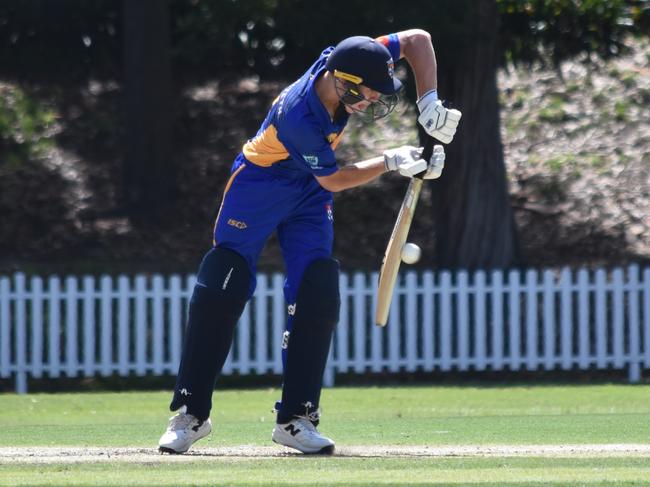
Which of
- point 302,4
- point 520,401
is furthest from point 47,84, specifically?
point 520,401

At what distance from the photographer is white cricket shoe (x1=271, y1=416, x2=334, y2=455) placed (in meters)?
5.80

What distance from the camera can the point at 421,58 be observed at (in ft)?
19.5

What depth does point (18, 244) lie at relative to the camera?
14523mm

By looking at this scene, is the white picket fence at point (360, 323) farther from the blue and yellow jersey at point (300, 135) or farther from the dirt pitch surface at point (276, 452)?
the blue and yellow jersey at point (300, 135)

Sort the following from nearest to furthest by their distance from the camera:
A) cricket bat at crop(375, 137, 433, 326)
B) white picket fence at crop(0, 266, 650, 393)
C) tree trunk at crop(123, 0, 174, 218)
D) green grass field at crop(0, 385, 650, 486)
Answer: green grass field at crop(0, 385, 650, 486)
cricket bat at crop(375, 137, 433, 326)
white picket fence at crop(0, 266, 650, 393)
tree trunk at crop(123, 0, 174, 218)

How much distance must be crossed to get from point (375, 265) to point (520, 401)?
374 cm

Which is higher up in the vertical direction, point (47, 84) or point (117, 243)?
point (47, 84)

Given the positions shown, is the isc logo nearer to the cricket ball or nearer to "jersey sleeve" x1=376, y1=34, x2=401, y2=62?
the cricket ball

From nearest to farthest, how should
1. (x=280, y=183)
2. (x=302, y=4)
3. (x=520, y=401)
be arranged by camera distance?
(x=280, y=183), (x=520, y=401), (x=302, y=4)

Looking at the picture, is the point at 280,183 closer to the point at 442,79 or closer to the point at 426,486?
the point at 426,486

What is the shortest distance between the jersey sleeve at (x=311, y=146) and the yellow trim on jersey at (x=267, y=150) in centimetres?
18

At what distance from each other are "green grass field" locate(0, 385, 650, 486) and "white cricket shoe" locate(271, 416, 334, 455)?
7 centimetres

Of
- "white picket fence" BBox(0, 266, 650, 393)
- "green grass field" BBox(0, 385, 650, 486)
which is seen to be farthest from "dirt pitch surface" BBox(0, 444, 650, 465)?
"white picket fence" BBox(0, 266, 650, 393)

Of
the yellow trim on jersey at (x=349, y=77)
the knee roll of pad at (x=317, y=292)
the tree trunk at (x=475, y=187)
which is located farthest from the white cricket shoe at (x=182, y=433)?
the tree trunk at (x=475, y=187)
